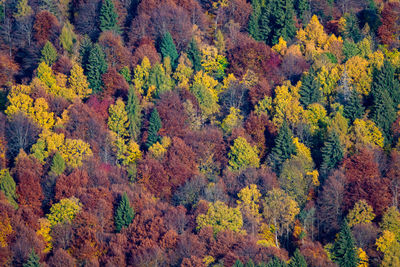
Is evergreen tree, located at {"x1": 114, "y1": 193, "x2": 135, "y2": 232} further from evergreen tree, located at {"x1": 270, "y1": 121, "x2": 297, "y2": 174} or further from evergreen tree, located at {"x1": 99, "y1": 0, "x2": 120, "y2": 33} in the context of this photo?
evergreen tree, located at {"x1": 99, "y1": 0, "x2": 120, "y2": 33}

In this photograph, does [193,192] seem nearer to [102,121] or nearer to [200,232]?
[200,232]

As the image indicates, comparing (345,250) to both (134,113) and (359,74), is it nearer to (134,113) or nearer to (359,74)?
(359,74)

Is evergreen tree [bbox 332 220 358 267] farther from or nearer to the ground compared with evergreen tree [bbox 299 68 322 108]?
nearer to the ground

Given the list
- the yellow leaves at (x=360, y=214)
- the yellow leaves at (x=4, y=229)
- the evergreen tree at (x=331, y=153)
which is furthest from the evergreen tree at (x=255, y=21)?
the yellow leaves at (x=4, y=229)

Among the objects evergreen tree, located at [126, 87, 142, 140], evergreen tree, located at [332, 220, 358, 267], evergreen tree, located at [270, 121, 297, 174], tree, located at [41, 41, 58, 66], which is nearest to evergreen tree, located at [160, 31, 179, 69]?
evergreen tree, located at [126, 87, 142, 140]

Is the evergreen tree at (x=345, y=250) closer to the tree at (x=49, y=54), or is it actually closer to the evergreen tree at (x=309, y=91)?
the evergreen tree at (x=309, y=91)

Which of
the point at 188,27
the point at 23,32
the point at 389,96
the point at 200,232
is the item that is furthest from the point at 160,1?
the point at 200,232
